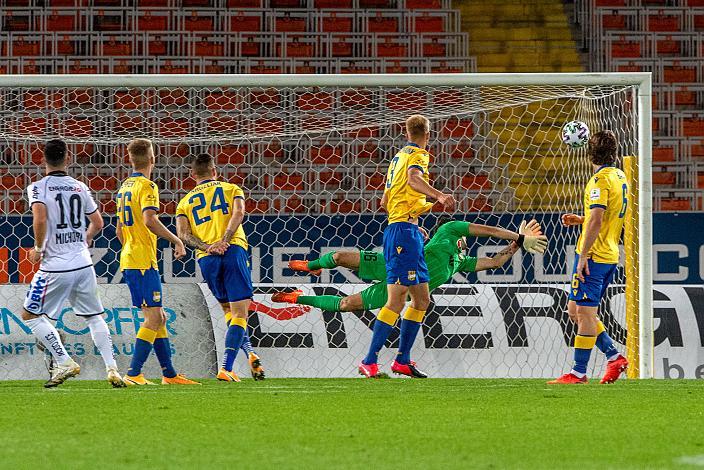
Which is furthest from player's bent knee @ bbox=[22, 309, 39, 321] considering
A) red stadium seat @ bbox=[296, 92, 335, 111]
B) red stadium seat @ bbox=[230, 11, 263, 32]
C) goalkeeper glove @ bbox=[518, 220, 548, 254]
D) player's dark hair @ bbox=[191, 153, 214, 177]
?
red stadium seat @ bbox=[230, 11, 263, 32]

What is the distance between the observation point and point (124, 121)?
1342 centimetres

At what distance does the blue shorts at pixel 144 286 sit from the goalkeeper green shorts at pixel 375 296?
201 centimetres

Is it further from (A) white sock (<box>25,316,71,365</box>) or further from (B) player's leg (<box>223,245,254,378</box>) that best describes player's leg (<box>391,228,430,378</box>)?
(A) white sock (<box>25,316,71,365</box>)

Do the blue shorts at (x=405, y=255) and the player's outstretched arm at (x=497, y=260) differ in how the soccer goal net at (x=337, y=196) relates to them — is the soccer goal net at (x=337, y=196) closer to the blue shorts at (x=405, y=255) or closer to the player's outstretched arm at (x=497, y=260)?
the player's outstretched arm at (x=497, y=260)

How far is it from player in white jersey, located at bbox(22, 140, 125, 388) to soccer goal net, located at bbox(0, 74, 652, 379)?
2059 mm

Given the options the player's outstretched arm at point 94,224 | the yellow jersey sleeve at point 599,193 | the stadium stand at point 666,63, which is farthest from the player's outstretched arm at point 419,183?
the stadium stand at point 666,63

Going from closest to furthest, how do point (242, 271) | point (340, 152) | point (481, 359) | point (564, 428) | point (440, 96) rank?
1. point (564, 428)
2. point (242, 271)
3. point (481, 359)
4. point (440, 96)
5. point (340, 152)

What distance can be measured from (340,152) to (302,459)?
8.91m

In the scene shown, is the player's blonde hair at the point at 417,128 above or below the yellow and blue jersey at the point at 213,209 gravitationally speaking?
above

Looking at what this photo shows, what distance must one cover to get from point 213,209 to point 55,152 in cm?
146

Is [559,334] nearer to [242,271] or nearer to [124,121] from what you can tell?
[242,271]

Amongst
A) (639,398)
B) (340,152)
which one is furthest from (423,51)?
(639,398)

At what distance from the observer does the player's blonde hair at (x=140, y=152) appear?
325 inches

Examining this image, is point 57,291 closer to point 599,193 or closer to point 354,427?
point 354,427
